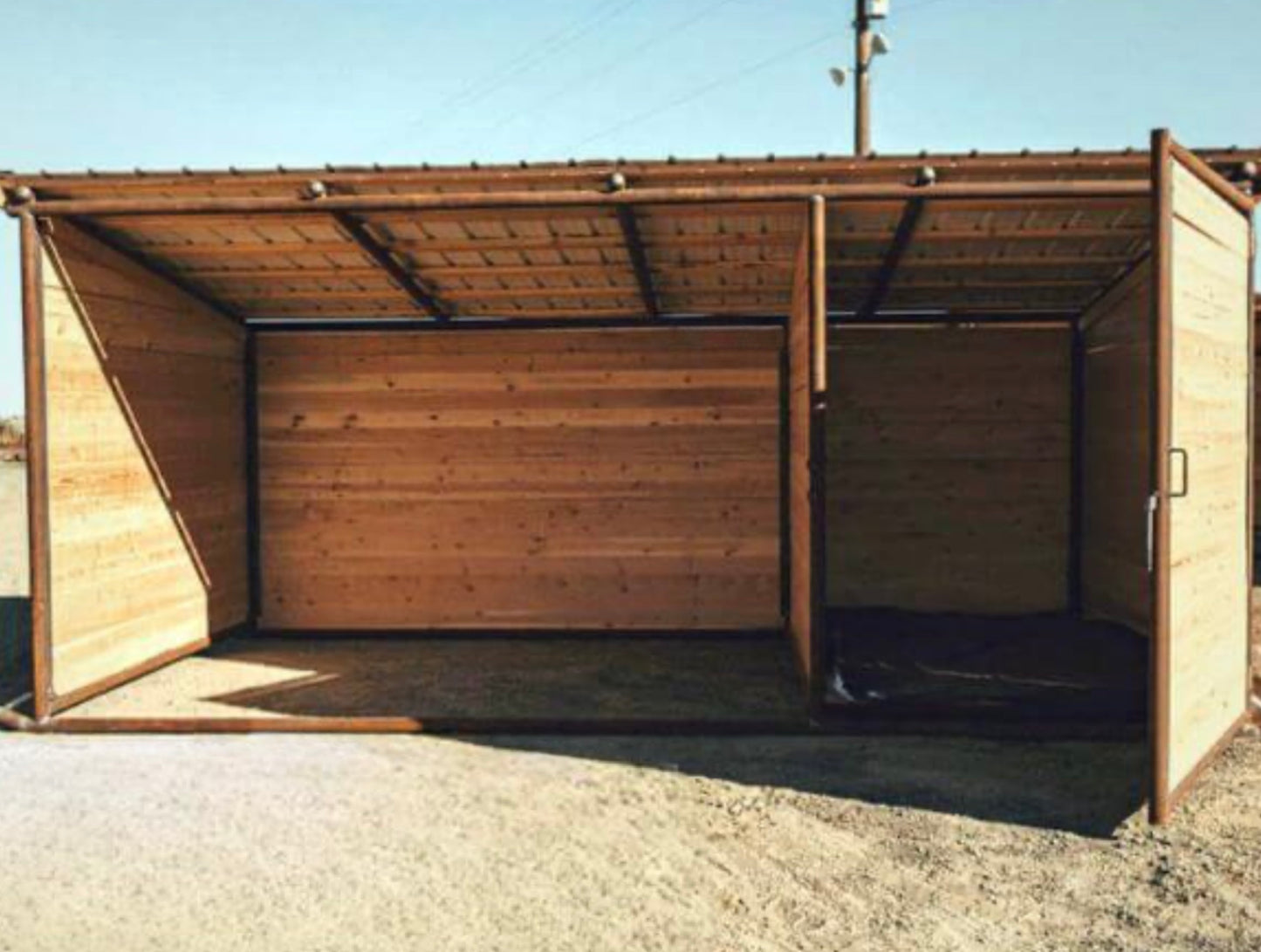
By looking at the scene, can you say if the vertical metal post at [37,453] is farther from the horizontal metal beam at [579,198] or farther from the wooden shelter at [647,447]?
the horizontal metal beam at [579,198]

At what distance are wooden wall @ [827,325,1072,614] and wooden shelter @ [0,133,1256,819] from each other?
0.03 m

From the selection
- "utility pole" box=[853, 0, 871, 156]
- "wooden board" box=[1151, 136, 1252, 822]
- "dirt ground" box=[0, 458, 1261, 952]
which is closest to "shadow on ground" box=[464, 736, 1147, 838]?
"dirt ground" box=[0, 458, 1261, 952]

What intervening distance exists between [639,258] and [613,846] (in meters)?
4.52

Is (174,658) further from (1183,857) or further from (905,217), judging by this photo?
(1183,857)

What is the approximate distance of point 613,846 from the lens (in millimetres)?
4527

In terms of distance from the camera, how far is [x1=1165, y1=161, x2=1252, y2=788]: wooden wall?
4867 millimetres

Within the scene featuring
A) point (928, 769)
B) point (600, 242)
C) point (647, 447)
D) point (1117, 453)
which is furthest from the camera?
point (647, 447)

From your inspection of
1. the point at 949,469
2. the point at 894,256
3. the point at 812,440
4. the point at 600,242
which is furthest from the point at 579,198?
the point at 949,469

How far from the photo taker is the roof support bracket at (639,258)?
6.73m

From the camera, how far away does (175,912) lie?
12.9 feet

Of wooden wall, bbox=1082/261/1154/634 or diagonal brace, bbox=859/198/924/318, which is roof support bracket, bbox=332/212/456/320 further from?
wooden wall, bbox=1082/261/1154/634

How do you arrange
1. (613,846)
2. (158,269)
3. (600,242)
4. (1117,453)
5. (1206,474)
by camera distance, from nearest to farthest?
(613,846)
(1206,474)
(600,242)
(158,269)
(1117,453)

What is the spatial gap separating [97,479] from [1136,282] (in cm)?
817

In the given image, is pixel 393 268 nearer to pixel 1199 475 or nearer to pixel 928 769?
pixel 928 769
